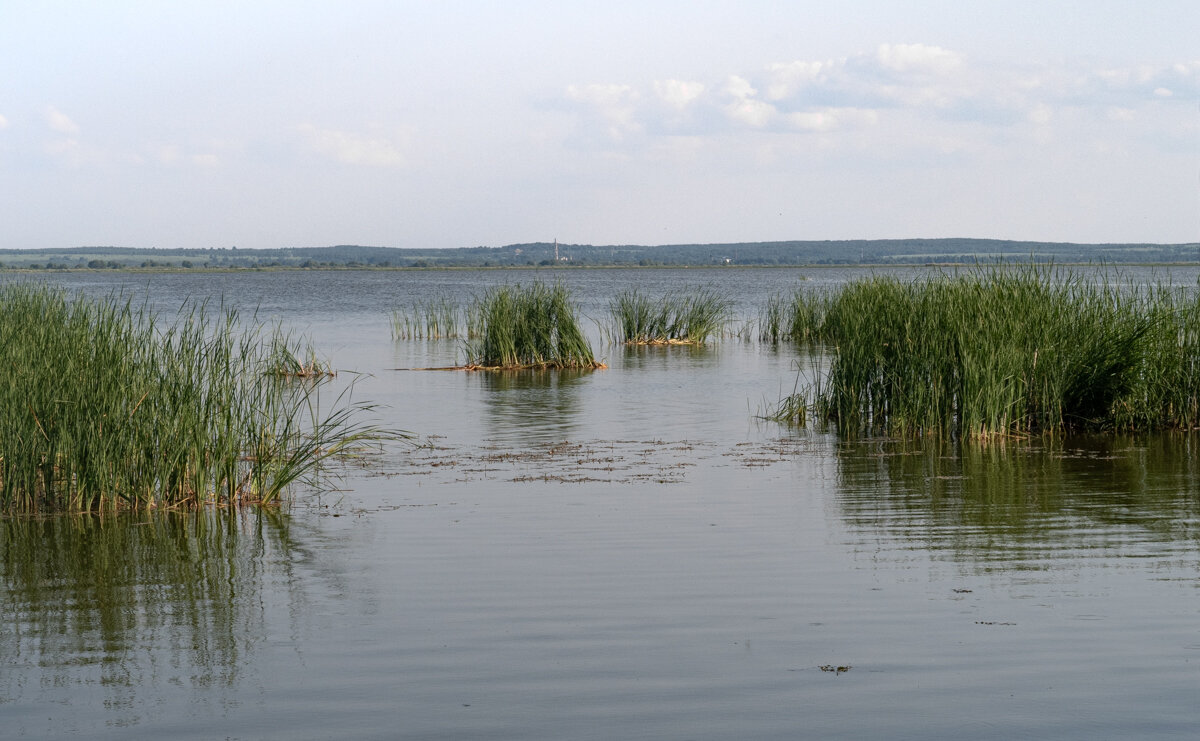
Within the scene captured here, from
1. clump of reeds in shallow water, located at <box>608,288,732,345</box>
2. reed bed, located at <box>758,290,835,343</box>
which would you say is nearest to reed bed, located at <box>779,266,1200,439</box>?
reed bed, located at <box>758,290,835,343</box>

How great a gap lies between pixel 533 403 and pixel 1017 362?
22.2 feet

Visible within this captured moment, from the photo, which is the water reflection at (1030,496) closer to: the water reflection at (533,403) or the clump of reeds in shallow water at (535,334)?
the water reflection at (533,403)

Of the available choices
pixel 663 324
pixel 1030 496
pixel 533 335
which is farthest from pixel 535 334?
pixel 1030 496

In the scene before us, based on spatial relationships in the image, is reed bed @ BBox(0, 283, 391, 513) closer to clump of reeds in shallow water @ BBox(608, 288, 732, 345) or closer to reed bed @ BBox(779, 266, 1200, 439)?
reed bed @ BBox(779, 266, 1200, 439)

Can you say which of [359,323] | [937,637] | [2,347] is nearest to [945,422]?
[937,637]

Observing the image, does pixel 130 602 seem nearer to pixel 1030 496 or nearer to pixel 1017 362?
pixel 1030 496

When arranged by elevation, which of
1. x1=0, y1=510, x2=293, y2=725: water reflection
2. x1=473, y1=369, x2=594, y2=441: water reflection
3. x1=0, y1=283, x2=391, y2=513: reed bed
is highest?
x1=0, y1=283, x2=391, y2=513: reed bed

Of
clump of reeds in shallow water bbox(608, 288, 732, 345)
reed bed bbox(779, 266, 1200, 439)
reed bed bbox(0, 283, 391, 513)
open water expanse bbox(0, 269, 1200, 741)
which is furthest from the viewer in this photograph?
clump of reeds in shallow water bbox(608, 288, 732, 345)

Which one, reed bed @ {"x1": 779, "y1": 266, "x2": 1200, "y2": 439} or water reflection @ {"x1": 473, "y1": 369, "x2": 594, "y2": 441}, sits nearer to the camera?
reed bed @ {"x1": 779, "y1": 266, "x2": 1200, "y2": 439}

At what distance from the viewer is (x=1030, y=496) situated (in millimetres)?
9031

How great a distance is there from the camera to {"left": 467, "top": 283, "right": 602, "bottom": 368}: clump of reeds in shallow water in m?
20.9

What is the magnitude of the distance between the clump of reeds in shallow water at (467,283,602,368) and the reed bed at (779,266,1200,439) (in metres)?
9.20

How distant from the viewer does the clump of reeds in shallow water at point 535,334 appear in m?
20.9

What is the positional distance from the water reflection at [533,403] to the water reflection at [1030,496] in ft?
11.8
